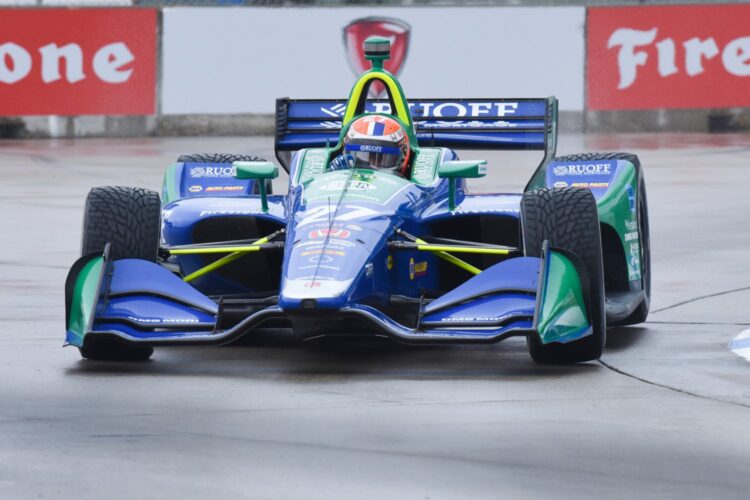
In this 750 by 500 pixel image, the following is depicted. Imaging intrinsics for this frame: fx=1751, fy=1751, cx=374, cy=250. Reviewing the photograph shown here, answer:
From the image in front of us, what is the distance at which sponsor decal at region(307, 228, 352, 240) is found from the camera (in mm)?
8484

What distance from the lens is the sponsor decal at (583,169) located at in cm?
1023

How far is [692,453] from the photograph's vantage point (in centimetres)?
661

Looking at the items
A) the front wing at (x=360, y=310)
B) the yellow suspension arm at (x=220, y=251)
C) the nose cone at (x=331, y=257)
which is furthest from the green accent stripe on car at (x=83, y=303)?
the nose cone at (x=331, y=257)

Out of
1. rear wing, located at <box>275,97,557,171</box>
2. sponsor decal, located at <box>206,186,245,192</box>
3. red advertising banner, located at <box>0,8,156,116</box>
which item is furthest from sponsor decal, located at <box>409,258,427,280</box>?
red advertising banner, located at <box>0,8,156,116</box>

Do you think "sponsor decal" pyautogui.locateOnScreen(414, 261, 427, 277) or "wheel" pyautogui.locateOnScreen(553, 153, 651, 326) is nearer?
"sponsor decal" pyautogui.locateOnScreen(414, 261, 427, 277)

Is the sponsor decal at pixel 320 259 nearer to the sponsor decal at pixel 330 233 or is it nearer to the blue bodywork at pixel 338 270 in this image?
the blue bodywork at pixel 338 270

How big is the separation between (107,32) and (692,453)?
61.5 feet

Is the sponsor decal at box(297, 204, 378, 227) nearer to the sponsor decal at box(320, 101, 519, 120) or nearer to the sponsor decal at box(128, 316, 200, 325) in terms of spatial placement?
the sponsor decal at box(128, 316, 200, 325)

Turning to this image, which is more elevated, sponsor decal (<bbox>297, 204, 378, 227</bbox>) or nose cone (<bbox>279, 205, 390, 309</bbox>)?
sponsor decal (<bbox>297, 204, 378, 227</bbox>)

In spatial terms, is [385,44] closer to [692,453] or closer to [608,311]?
[608,311]

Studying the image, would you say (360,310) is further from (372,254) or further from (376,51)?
(376,51)

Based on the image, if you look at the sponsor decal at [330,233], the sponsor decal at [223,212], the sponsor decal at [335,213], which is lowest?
the sponsor decal at [330,233]

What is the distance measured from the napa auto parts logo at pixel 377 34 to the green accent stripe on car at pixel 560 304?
15759 mm

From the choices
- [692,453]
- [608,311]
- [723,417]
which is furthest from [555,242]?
[692,453]
